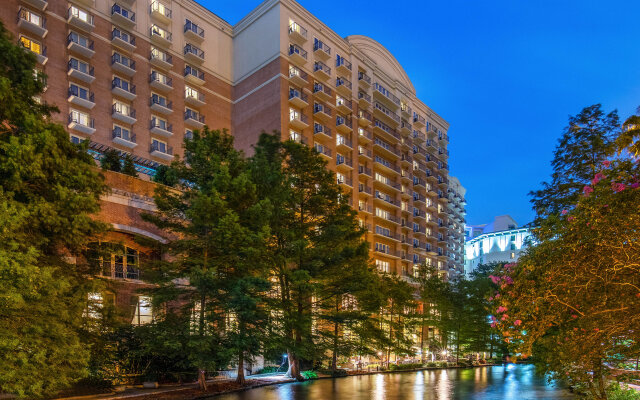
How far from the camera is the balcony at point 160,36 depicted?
50.3 meters

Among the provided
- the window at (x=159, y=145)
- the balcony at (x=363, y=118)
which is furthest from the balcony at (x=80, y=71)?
the balcony at (x=363, y=118)

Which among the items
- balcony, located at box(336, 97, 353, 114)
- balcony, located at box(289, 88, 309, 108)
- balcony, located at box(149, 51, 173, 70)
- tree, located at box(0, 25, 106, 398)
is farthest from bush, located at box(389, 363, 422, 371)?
balcony, located at box(149, 51, 173, 70)

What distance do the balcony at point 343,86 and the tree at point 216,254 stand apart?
39.5 metres

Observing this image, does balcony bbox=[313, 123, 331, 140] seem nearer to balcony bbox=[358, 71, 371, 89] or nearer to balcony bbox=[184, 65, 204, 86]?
balcony bbox=[358, 71, 371, 89]

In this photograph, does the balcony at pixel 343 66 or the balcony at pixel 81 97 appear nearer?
the balcony at pixel 81 97

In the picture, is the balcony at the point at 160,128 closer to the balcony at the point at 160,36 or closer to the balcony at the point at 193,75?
the balcony at the point at 193,75

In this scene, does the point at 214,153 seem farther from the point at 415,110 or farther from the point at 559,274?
the point at 415,110

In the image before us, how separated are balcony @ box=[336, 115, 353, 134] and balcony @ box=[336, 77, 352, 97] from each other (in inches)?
134

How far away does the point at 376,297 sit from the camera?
34.2m

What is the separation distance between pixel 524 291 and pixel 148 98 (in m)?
48.0

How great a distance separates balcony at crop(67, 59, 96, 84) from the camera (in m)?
43.6

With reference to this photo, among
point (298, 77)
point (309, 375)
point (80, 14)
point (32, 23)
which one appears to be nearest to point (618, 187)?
point (309, 375)

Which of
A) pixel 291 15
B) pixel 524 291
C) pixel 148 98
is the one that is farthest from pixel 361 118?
pixel 524 291

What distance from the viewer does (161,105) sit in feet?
165
